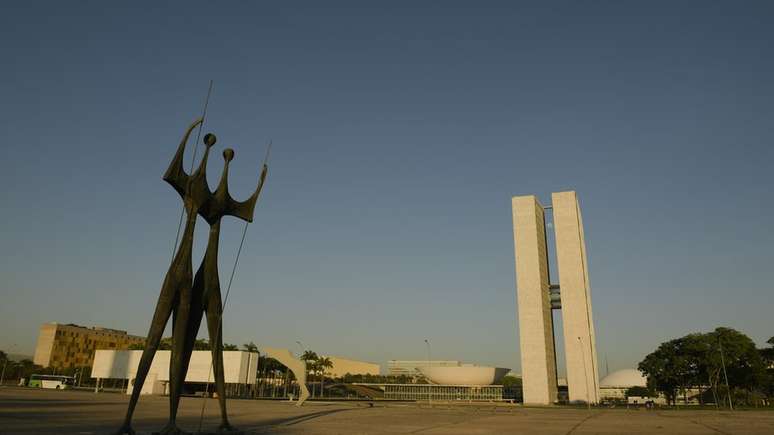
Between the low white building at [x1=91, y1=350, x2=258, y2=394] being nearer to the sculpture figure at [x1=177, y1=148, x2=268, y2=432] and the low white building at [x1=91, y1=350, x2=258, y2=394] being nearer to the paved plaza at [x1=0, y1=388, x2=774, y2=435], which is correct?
the paved plaza at [x1=0, y1=388, x2=774, y2=435]

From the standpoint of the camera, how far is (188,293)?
12.7 metres

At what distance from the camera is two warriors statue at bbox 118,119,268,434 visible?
12406 millimetres

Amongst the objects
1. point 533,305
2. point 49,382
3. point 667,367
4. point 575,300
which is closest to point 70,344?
point 49,382

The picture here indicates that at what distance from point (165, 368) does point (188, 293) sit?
5655 centimetres

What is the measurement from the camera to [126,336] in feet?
492

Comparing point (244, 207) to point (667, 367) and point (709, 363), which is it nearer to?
point (709, 363)

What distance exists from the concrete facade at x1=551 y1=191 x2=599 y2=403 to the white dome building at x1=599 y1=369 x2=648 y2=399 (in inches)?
2768

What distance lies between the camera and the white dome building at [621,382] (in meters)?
127

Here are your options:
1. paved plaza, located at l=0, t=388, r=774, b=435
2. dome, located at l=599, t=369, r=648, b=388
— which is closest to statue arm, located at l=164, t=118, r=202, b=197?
paved plaza, located at l=0, t=388, r=774, b=435

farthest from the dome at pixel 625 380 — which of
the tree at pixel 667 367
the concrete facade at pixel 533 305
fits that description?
the concrete facade at pixel 533 305

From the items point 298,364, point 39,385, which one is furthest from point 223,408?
point 39,385

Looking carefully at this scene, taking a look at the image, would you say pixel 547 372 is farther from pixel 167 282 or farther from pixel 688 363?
pixel 167 282

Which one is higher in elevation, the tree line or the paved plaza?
the tree line

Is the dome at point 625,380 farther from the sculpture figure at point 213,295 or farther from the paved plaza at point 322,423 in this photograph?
the sculpture figure at point 213,295
